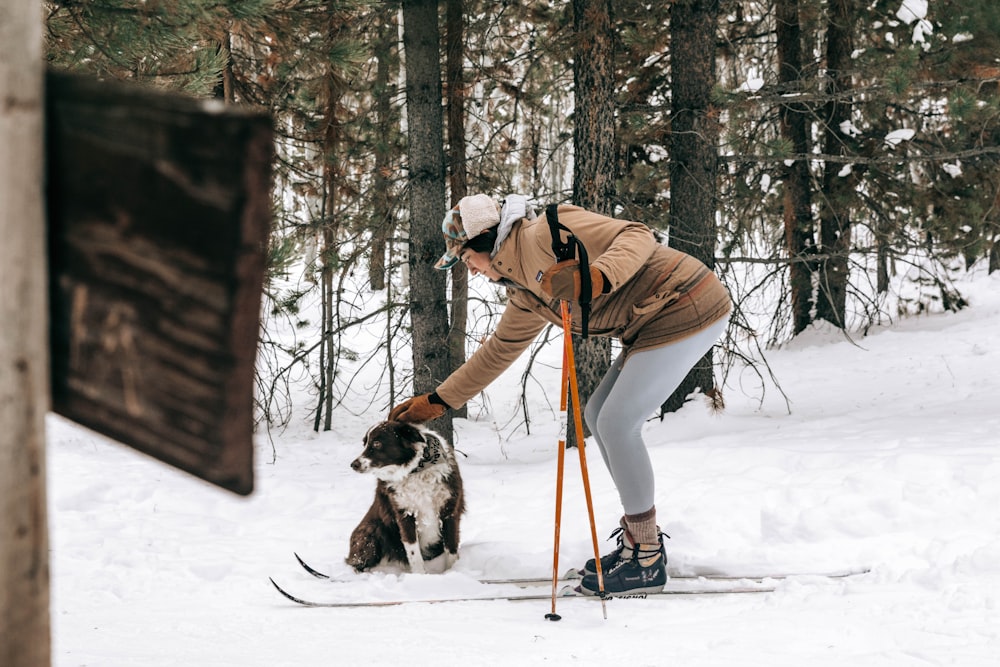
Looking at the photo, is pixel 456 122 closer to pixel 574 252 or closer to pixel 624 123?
pixel 624 123

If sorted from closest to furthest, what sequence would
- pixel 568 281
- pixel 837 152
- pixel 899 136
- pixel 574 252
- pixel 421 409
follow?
pixel 568 281 < pixel 574 252 < pixel 421 409 < pixel 899 136 < pixel 837 152

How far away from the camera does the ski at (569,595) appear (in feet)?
13.4

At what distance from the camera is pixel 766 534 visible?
4.93 m

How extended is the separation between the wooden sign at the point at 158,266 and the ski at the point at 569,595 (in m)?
3.46

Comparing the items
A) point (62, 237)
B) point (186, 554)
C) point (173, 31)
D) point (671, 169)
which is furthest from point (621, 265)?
point (671, 169)

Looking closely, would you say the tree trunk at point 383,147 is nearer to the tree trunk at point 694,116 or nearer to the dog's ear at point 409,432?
the tree trunk at point 694,116

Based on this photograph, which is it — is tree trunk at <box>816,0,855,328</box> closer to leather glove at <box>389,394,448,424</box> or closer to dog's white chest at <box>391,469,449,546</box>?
dog's white chest at <box>391,469,449,546</box>

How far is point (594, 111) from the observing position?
7.88 metres

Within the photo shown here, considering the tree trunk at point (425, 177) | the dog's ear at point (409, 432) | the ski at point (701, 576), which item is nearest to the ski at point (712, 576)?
the ski at point (701, 576)

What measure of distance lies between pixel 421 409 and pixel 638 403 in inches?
55.4

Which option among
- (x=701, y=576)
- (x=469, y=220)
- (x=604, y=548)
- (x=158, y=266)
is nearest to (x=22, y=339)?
(x=158, y=266)

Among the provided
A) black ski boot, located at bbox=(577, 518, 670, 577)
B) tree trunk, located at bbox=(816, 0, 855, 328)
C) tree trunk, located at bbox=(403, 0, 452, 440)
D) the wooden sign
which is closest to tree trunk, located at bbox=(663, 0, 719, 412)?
tree trunk, located at bbox=(403, 0, 452, 440)

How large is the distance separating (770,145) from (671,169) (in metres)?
1.14

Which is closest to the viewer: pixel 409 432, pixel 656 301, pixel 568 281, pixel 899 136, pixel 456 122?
pixel 568 281
